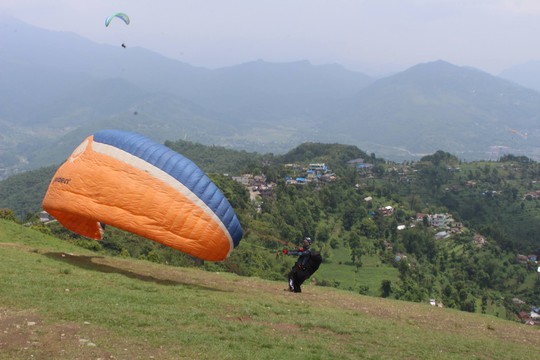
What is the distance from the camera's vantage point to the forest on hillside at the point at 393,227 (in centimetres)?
Answer: 6819

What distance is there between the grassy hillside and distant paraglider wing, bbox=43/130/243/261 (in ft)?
5.57

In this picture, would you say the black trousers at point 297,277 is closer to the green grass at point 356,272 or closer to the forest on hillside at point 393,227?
the forest on hillside at point 393,227

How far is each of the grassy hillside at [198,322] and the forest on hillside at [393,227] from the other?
61.9 ft

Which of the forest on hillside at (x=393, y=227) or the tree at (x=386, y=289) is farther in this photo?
the forest on hillside at (x=393, y=227)

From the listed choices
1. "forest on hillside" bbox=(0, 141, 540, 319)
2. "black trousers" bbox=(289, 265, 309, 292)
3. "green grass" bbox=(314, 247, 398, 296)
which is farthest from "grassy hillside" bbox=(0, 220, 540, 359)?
"green grass" bbox=(314, 247, 398, 296)

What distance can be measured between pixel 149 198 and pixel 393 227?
95.0 m

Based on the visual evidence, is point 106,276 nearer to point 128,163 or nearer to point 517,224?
point 128,163

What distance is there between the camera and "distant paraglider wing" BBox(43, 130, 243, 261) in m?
17.0

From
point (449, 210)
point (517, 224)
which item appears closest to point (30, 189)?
point (449, 210)

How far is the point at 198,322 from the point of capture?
12.4m

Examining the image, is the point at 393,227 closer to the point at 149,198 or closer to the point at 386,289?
the point at 386,289

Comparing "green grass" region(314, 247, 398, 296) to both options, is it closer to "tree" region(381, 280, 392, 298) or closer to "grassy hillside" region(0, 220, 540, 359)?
"tree" region(381, 280, 392, 298)

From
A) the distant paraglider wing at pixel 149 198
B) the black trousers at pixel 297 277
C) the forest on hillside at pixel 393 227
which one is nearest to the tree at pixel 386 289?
the forest on hillside at pixel 393 227

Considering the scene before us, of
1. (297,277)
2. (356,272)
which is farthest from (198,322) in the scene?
(356,272)
